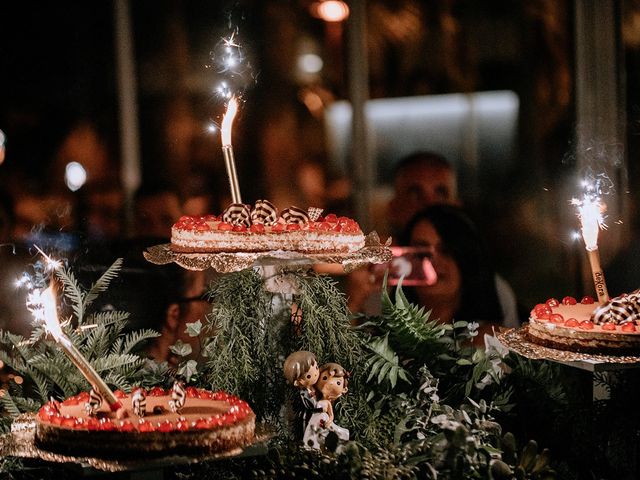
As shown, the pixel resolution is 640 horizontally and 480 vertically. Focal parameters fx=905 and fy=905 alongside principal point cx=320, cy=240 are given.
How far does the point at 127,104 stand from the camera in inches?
98.6

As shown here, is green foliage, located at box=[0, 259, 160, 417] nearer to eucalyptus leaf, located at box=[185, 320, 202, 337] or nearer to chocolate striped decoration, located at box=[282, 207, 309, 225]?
eucalyptus leaf, located at box=[185, 320, 202, 337]

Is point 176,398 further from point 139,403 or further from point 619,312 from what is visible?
point 619,312

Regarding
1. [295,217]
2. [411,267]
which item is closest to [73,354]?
[295,217]

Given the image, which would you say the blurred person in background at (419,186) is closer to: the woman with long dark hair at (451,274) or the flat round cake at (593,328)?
the woman with long dark hair at (451,274)

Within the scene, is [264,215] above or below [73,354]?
above

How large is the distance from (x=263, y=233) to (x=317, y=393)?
0.35m

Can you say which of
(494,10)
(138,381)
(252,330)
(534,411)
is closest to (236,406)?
(252,330)

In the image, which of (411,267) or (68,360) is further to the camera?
(411,267)

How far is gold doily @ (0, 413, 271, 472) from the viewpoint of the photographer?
152 cm

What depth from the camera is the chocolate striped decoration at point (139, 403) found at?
1631mm

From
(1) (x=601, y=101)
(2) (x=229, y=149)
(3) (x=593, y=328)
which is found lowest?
(3) (x=593, y=328)

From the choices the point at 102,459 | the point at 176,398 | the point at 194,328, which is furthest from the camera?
the point at 194,328

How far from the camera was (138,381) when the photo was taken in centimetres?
212

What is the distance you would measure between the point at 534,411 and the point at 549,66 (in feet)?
3.93
